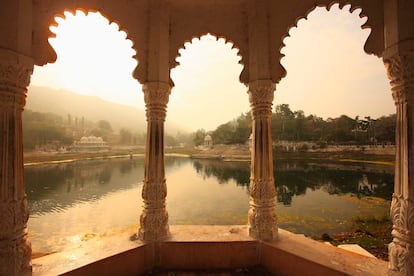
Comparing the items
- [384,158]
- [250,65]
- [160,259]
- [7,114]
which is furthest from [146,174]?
[384,158]

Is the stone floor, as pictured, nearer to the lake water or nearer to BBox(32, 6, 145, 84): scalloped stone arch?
BBox(32, 6, 145, 84): scalloped stone arch

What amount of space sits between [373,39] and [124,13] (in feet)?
9.71

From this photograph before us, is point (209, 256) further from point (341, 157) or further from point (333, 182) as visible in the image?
point (341, 157)

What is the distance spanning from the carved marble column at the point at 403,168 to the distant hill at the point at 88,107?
95286mm

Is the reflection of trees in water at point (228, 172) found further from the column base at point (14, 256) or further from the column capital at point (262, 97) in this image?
the column base at point (14, 256)

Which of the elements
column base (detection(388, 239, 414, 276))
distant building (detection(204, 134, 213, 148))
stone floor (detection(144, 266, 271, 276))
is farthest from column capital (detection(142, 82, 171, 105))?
distant building (detection(204, 134, 213, 148))

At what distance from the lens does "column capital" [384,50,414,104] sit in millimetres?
1989

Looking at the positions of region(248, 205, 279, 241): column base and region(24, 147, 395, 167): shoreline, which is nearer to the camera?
region(248, 205, 279, 241): column base

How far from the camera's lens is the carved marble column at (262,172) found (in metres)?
3.12

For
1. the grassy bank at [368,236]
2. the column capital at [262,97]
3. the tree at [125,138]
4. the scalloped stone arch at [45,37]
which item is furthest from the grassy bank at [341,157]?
the tree at [125,138]

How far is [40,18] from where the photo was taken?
103 inches

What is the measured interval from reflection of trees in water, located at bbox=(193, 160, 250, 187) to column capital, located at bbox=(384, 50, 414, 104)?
25333 millimetres

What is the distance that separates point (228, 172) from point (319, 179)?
11.7 meters

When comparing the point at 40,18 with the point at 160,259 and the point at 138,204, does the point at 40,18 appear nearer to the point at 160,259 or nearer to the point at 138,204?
the point at 160,259
